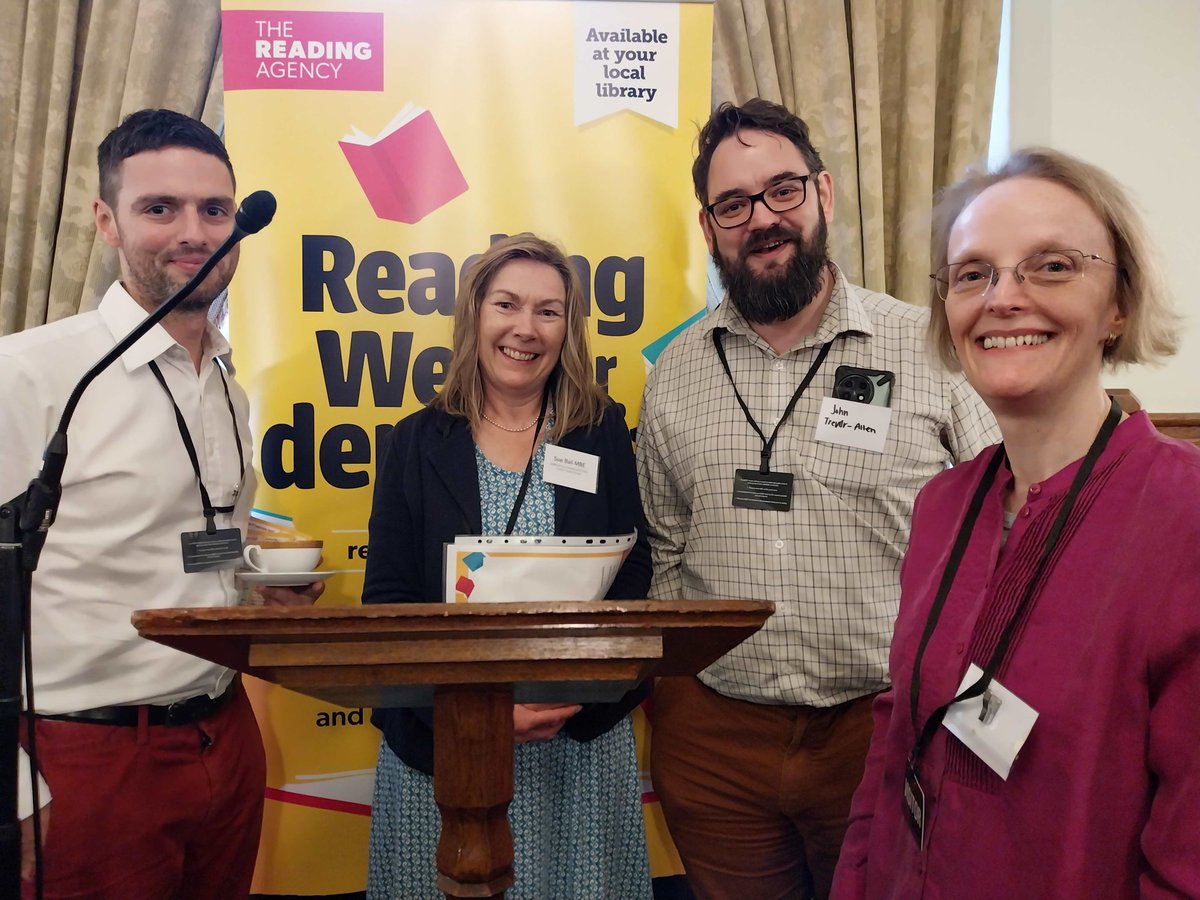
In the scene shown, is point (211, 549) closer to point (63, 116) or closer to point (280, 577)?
point (280, 577)

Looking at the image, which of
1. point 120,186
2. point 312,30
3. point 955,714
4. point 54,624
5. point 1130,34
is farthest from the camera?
point 1130,34

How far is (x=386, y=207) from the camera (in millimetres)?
2191

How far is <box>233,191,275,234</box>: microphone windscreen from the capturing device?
3.22ft

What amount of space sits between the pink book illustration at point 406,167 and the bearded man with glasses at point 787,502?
2.36 ft

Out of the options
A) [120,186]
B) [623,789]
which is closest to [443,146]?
[120,186]

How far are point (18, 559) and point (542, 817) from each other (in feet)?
3.64

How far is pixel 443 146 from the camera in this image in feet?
7.22

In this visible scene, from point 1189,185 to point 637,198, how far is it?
1902 mm

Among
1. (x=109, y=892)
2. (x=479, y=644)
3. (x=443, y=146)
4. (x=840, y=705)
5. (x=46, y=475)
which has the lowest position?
(x=109, y=892)

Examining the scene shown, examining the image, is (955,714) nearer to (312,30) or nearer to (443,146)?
(443,146)

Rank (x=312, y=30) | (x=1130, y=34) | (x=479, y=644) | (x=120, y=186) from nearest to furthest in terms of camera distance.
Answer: (x=479, y=644)
(x=120, y=186)
(x=312, y=30)
(x=1130, y=34)

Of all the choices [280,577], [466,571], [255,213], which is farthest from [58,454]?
[466,571]

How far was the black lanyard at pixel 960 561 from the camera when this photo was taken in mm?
1007

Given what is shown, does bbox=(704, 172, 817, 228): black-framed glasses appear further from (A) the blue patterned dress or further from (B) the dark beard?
(A) the blue patterned dress
